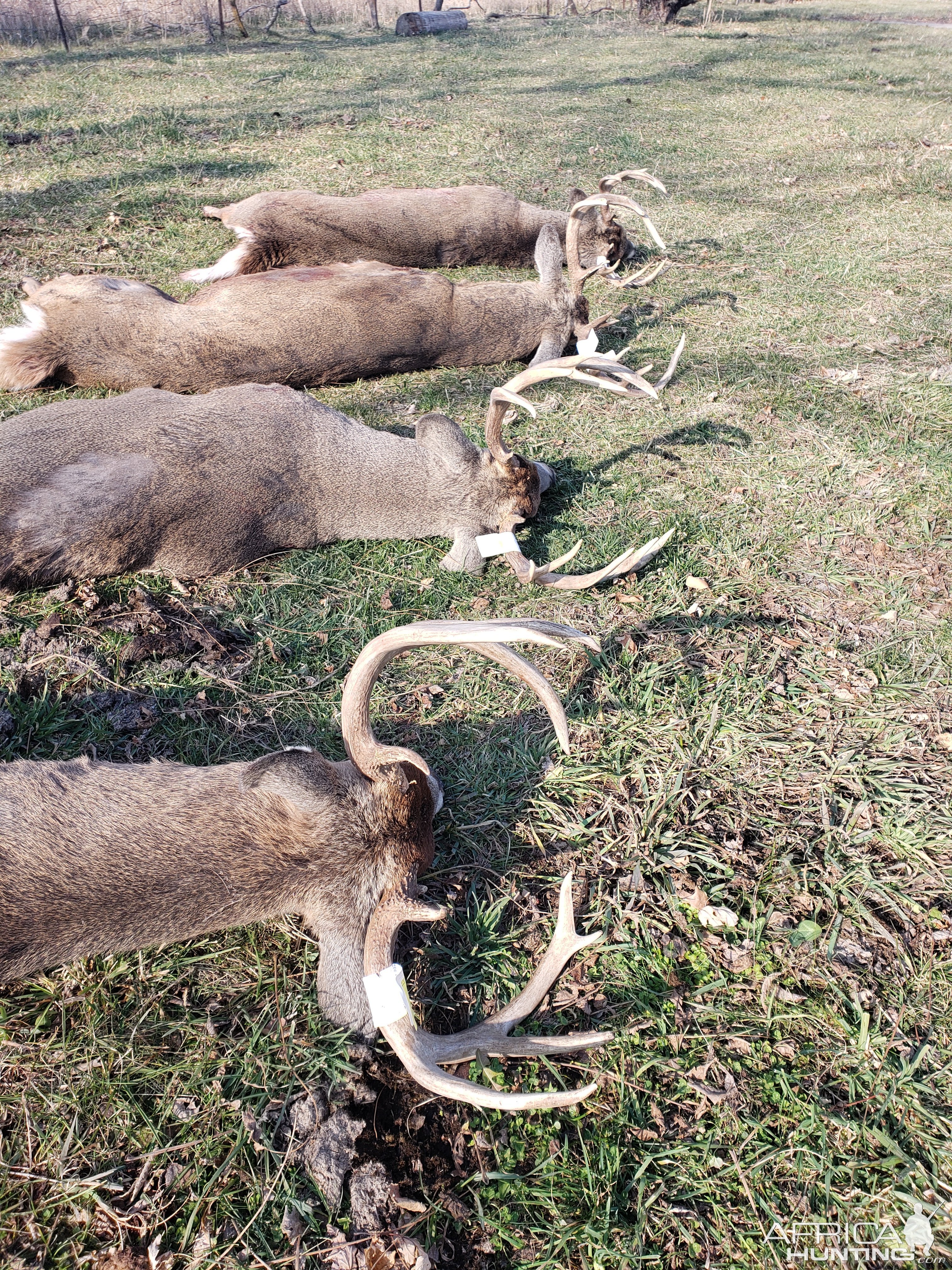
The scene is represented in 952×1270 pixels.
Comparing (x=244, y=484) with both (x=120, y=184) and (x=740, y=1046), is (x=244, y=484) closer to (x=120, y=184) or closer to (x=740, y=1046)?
(x=740, y=1046)

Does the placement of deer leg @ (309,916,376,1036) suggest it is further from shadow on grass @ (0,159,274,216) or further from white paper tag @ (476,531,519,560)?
shadow on grass @ (0,159,274,216)

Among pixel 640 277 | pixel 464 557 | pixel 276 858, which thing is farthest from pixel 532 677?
pixel 640 277

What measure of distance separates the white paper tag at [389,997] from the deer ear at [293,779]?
0.57 meters

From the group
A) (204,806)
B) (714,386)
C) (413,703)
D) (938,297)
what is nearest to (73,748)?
(204,806)

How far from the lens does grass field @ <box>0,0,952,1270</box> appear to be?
7.60ft

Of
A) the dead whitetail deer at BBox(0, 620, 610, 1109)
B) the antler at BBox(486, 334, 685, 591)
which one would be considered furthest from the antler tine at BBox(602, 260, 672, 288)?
the dead whitetail deer at BBox(0, 620, 610, 1109)

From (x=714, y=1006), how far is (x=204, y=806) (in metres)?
1.88

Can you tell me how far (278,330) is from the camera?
5.40 m

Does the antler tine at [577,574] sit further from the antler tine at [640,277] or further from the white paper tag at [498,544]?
the antler tine at [640,277]

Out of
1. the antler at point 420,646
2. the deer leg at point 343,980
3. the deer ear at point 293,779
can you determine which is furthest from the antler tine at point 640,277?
the deer leg at point 343,980

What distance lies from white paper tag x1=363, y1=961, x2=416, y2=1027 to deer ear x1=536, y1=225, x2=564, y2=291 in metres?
6.05

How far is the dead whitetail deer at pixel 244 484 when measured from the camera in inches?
151

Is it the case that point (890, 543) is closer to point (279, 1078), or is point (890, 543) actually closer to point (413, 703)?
point (413, 703)
